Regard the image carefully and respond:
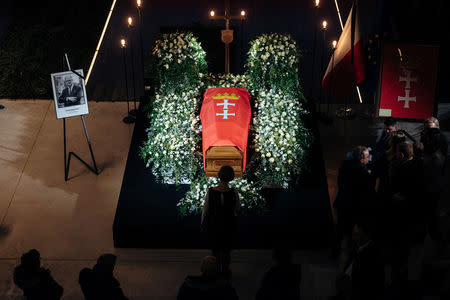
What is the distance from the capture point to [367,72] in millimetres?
8406

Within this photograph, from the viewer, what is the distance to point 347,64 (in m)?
8.12

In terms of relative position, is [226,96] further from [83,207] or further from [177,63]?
[83,207]

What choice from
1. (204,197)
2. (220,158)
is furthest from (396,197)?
(204,197)

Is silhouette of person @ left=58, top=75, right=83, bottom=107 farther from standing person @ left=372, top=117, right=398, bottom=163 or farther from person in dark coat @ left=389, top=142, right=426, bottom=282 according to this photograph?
person in dark coat @ left=389, top=142, right=426, bottom=282

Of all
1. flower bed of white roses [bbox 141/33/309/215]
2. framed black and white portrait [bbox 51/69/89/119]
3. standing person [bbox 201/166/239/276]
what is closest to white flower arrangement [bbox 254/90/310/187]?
flower bed of white roses [bbox 141/33/309/215]

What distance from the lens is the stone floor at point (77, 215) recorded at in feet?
20.9

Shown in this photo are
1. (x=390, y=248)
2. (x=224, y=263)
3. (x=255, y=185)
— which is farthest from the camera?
(x=255, y=185)

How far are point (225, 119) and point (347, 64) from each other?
6.90ft

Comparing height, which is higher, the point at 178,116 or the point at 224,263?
the point at 178,116

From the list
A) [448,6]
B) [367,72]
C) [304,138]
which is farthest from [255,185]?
[448,6]

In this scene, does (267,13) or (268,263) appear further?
(267,13)

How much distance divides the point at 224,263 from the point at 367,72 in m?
3.72

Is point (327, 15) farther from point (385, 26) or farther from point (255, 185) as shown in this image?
point (255, 185)

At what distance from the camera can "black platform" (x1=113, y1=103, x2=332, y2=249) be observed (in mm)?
6723
